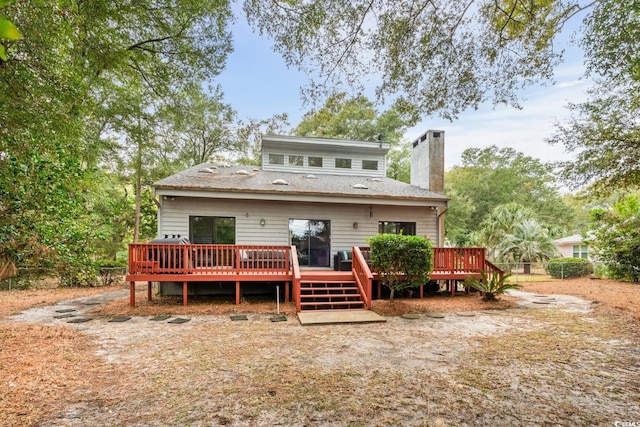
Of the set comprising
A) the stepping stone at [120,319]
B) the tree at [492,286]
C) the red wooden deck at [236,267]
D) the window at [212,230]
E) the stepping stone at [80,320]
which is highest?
the window at [212,230]

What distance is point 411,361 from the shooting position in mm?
4152

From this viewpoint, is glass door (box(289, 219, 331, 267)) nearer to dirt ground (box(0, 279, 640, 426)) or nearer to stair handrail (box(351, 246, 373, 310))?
stair handrail (box(351, 246, 373, 310))

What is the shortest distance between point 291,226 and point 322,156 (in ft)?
13.4

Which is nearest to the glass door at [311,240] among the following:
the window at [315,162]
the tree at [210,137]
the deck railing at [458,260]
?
the window at [315,162]

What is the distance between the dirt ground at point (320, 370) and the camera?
2863mm

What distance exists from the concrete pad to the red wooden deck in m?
0.50

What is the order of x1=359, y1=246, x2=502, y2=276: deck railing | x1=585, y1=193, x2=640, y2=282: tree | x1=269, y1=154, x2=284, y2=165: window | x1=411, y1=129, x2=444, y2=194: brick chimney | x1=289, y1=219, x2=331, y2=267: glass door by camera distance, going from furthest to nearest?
x1=269, y1=154, x2=284, y2=165: window → x1=411, y1=129, x2=444, y2=194: brick chimney → x1=585, y1=193, x2=640, y2=282: tree → x1=289, y1=219, x2=331, y2=267: glass door → x1=359, y1=246, x2=502, y2=276: deck railing

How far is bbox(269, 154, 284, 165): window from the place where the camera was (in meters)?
12.8

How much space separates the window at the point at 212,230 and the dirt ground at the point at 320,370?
3.10 meters

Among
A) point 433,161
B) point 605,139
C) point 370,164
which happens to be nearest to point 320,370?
point 605,139

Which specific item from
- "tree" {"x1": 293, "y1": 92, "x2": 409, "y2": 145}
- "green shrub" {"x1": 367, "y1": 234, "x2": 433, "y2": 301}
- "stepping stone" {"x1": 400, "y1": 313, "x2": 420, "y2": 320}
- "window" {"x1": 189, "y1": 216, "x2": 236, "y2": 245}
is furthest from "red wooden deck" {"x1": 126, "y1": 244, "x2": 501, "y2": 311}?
"tree" {"x1": 293, "y1": 92, "x2": 409, "y2": 145}

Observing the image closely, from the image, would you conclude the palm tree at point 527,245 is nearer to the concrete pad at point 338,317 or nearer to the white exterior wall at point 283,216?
the white exterior wall at point 283,216

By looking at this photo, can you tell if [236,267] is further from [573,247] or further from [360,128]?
[573,247]

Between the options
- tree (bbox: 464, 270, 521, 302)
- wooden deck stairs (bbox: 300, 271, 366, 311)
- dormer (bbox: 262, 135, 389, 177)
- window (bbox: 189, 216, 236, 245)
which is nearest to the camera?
wooden deck stairs (bbox: 300, 271, 366, 311)
